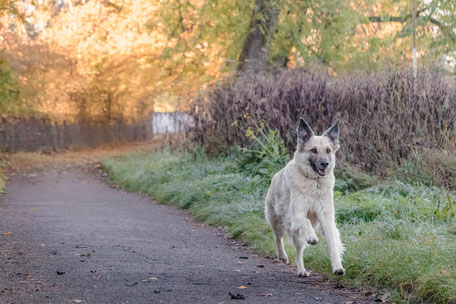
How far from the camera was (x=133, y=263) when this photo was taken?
8.11 m

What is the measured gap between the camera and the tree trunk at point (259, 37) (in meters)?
22.9

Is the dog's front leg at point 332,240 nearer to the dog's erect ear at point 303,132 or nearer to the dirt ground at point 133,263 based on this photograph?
the dirt ground at point 133,263

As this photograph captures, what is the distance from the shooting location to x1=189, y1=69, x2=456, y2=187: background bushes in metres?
13.4

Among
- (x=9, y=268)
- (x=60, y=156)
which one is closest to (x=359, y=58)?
(x=60, y=156)

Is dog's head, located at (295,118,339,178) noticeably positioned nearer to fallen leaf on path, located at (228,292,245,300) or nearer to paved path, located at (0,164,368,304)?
paved path, located at (0,164,368,304)

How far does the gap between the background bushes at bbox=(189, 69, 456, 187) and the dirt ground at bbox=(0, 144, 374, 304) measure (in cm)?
344

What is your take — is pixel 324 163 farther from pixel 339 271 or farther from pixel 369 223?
pixel 369 223

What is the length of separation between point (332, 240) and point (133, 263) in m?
2.44

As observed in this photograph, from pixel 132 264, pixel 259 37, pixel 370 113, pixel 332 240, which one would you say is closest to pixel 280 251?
pixel 332 240

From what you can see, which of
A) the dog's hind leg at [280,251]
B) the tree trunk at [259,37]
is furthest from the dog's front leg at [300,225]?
the tree trunk at [259,37]

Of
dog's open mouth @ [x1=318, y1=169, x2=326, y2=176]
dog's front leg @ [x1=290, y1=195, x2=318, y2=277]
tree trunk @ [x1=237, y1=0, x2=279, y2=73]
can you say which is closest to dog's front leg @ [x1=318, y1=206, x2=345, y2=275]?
dog's front leg @ [x1=290, y1=195, x2=318, y2=277]

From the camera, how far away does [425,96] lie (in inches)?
543

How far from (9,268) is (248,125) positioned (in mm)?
9552

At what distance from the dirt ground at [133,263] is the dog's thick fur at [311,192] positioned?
1.61 feet
